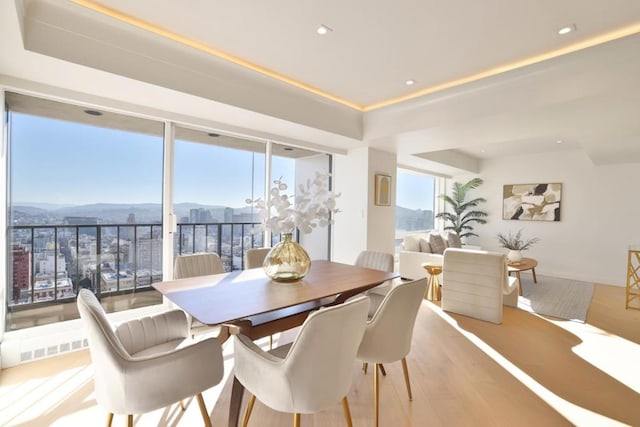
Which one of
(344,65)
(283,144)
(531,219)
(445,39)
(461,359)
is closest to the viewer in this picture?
(445,39)

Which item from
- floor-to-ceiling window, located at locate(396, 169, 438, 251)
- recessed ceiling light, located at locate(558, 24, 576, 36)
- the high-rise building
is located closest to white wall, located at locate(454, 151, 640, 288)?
floor-to-ceiling window, located at locate(396, 169, 438, 251)

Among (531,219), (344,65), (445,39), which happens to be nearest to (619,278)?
(531,219)

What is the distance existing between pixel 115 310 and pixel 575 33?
4.76 m

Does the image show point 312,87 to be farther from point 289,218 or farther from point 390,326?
point 390,326

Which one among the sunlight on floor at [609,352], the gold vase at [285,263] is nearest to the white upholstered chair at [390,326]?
the gold vase at [285,263]

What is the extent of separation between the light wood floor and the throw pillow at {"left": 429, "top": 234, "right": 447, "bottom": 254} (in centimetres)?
213

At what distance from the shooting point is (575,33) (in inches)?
89.4

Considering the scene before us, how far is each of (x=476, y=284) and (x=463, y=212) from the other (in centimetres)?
451

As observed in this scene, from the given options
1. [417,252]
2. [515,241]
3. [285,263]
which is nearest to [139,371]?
[285,263]

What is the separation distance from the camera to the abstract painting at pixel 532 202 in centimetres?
620

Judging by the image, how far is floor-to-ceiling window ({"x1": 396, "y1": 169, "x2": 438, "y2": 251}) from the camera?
259 inches

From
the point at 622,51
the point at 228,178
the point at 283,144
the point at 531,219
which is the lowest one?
the point at 531,219

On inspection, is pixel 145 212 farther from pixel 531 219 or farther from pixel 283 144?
pixel 531 219

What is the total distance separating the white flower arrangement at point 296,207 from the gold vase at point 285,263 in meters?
0.13
